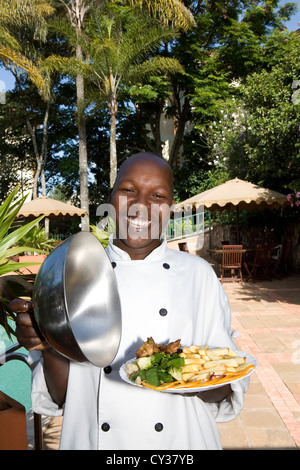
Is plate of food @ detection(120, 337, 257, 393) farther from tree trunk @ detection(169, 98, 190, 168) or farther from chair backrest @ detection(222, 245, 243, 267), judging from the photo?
tree trunk @ detection(169, 98, 190, 168)

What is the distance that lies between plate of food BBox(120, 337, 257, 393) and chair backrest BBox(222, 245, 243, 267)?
972cm

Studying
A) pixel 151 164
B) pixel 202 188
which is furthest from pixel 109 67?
pixel 151 164

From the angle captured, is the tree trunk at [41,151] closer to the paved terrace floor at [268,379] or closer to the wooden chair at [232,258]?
the wooden chair at [232,258]

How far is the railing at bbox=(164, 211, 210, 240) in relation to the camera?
1747 centimetres

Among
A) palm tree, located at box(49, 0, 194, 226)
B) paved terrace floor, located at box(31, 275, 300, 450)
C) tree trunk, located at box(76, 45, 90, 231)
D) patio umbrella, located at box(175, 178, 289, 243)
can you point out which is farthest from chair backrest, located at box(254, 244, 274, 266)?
tree trunk, located at box(76, 45, 90, 231)

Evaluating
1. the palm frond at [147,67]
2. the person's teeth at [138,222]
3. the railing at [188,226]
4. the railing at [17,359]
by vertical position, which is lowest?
the railing at [17,359]

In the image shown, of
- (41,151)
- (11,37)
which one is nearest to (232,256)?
(11,37)

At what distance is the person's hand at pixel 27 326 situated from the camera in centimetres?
99

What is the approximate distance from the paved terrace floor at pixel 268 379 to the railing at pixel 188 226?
8470 mm

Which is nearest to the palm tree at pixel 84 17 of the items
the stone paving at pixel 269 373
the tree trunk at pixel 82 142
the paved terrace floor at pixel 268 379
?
the tree trunk at pixel 82 142

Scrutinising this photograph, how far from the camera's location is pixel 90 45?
14.5 metres

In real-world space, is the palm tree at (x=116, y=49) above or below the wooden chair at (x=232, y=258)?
above

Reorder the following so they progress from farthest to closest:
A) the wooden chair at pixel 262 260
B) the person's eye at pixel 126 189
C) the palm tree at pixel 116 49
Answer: the palm tree at pixel 116 49
the wooden chair at pixel 262 260
the person's eye at pixel 126 189

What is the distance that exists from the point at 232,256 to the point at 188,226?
260 inches
